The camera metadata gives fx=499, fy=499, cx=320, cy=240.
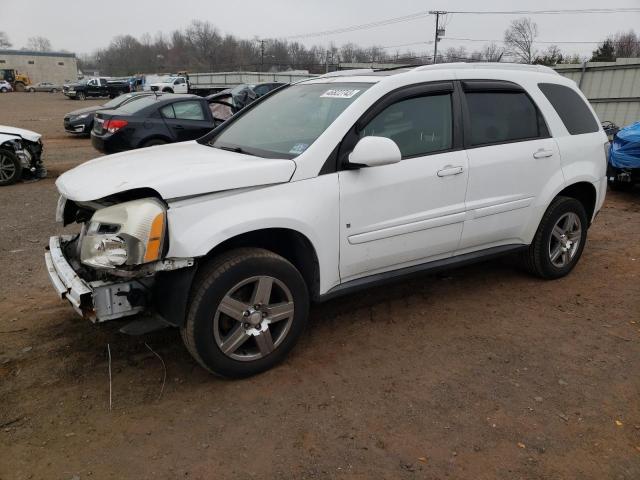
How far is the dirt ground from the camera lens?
2488 mm

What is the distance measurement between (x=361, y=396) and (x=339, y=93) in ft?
6.86

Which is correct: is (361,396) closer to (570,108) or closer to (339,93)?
(339,93)

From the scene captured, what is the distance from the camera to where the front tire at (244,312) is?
2.86m

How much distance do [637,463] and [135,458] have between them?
8.23 ft

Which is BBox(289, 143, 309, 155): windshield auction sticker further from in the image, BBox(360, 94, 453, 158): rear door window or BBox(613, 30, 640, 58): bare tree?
BBox(613, 30, 640, 58): bare tree

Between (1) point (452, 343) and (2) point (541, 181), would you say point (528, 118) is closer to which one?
(2) point (541, 181)

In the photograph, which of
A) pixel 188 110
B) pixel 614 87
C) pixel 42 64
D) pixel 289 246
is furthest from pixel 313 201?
pixel 42 64

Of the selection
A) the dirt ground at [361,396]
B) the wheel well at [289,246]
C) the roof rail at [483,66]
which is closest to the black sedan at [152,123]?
the dirt ground at [361,396]

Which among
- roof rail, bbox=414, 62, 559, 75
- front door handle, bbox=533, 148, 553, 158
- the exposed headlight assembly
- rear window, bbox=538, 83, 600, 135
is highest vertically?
roof rail, bbox=414, 62, 559, 75

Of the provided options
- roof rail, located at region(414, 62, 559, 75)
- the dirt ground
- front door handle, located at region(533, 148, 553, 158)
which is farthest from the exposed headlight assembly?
front door handle, located at region(533, 148, 553, 158)

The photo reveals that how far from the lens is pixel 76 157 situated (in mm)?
12672

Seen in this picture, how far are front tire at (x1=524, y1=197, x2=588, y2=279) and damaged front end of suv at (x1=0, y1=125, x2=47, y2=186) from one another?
878 centimetres

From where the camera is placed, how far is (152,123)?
9.70m

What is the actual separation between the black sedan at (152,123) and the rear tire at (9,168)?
1456 millimetres
